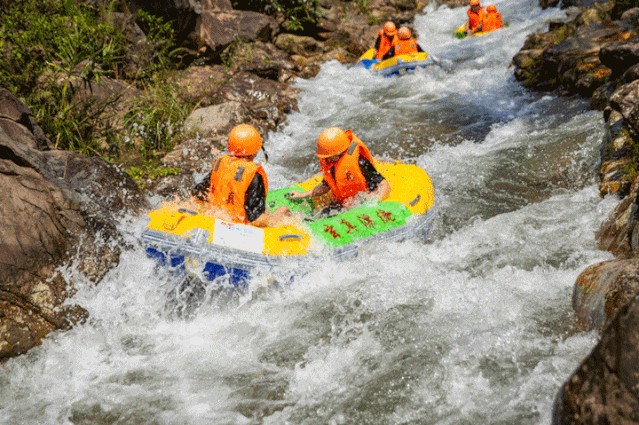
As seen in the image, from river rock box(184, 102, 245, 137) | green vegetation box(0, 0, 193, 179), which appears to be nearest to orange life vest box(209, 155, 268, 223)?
green vegetation box(0, 0, 193, 179)

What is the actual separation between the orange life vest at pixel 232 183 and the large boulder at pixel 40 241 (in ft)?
3.30

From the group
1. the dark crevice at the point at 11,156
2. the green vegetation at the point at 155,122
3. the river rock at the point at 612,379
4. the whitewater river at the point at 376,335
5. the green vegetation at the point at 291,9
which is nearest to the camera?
the river rock at the point at 612,379

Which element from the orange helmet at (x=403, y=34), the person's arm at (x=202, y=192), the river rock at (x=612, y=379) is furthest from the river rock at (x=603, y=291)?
the orange helmet at (x=403, y=34)

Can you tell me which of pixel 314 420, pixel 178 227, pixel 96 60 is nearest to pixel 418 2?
pixel 96 60

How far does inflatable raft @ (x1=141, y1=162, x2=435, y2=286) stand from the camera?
15.8 feet

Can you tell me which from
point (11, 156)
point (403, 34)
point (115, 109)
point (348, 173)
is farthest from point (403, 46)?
point (11, 156)

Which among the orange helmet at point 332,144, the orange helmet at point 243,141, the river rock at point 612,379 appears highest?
the orange helmet at point 243,141

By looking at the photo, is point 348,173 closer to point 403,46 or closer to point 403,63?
point 403,63

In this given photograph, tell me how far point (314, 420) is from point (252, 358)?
2.94 ft

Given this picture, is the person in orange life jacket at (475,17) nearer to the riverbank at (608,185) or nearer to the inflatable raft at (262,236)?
the riverbank at (608,185)

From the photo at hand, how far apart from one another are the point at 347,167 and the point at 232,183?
3.92 feet

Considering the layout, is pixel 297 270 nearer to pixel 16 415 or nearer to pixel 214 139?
pixel 16 415

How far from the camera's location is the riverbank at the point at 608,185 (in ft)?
7.83

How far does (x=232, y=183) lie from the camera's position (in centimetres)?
511
